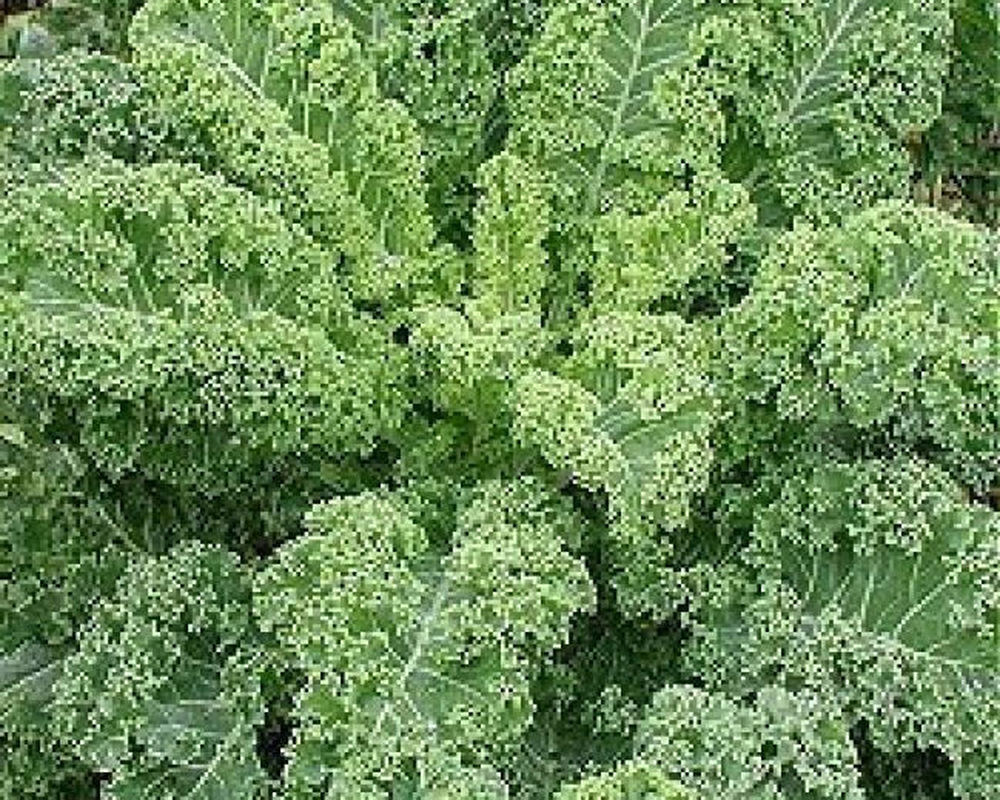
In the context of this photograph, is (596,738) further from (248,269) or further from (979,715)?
(248,269)

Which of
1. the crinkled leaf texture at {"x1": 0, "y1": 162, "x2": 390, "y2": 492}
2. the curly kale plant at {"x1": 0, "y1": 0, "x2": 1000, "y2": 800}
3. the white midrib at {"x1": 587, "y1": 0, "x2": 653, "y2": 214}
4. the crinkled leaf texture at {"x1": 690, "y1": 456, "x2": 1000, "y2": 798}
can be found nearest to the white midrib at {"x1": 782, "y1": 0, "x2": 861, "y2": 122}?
the curly kale plant at {"x1": 0, "y1": 0, "x2": 1000, "y2": 800}

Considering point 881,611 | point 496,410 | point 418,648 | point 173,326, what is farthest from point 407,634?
point 881,611

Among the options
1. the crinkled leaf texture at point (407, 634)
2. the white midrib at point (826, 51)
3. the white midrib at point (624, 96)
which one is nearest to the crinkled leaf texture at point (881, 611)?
the crinkled leaf texture at point (407, 634)

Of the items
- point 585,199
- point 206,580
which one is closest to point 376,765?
point 206,580

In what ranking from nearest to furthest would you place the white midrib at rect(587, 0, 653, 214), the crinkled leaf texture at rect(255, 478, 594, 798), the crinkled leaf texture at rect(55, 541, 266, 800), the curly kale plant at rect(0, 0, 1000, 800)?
the crinkled leaf texture at rect(255, 478, 594, 798), the curly kale plant at rect(0, 0, 1000, 800), the crinkled leaf texture at rect(55, 541, 266, 800), the white midrib at rect(587, 0, 653, 214)

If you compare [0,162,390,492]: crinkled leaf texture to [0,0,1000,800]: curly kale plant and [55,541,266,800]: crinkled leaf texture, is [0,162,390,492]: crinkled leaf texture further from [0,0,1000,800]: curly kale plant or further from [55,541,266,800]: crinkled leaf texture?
[55,541,266,800]: crinkled leaf texture

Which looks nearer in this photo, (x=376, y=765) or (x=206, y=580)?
(x=376, y=765)

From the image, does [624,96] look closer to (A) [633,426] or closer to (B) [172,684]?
(A) [633,426]

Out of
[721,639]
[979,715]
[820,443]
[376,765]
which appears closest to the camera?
[376,765]
